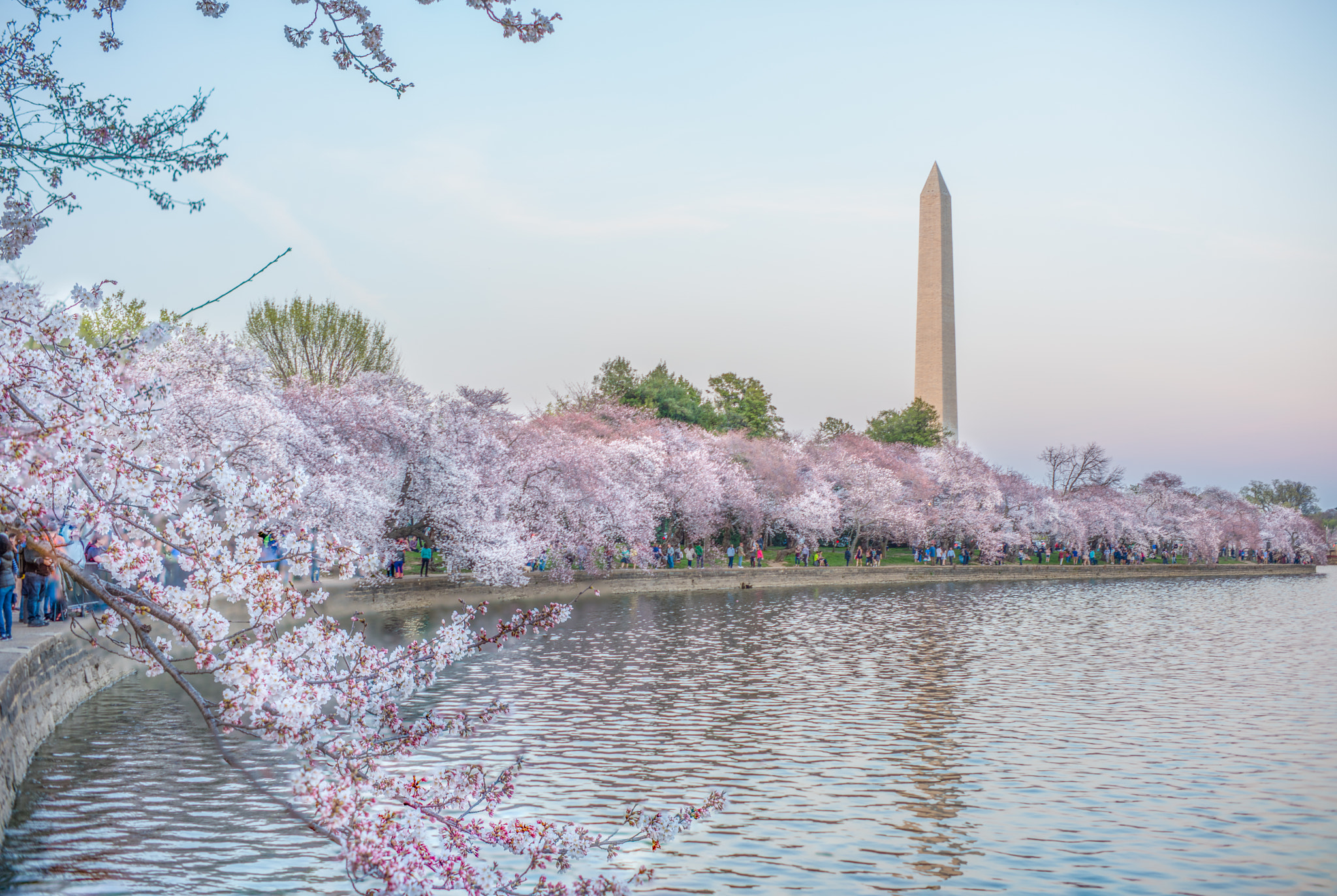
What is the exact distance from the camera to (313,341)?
163 feet

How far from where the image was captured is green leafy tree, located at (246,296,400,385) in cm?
4881

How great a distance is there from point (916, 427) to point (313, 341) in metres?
36.7

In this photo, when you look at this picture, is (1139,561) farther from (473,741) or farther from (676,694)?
(473,741)

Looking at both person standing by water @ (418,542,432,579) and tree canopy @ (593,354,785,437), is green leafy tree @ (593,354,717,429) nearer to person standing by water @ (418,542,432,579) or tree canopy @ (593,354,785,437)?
tree canopy @ (593,354,785,437)

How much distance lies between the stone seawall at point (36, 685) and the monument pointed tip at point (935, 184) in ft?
175

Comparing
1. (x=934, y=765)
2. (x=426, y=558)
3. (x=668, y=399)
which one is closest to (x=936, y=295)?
(x=668, y=399)

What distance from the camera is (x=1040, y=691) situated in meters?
17.8

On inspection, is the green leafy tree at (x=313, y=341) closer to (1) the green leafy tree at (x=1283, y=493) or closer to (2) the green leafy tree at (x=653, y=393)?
(2) the green leafy tree at (x=653, y=393)

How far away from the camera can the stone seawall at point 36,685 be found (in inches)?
405

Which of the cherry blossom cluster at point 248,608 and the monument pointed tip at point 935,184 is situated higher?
the monument pointed tip at point 935,184

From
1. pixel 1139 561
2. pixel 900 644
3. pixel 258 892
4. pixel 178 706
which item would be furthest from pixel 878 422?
pixel 258 892

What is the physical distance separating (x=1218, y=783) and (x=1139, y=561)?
6291cm

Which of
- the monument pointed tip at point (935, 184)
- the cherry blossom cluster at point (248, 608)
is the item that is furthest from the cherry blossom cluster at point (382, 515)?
the monument pointed tip at point (935, 184)

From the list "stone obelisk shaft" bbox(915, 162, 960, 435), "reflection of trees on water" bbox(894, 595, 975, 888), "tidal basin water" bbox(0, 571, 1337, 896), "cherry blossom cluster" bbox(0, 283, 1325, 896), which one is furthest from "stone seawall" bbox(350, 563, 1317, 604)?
"reflection of trees on water" bbox(894, 595, 975, 888)
